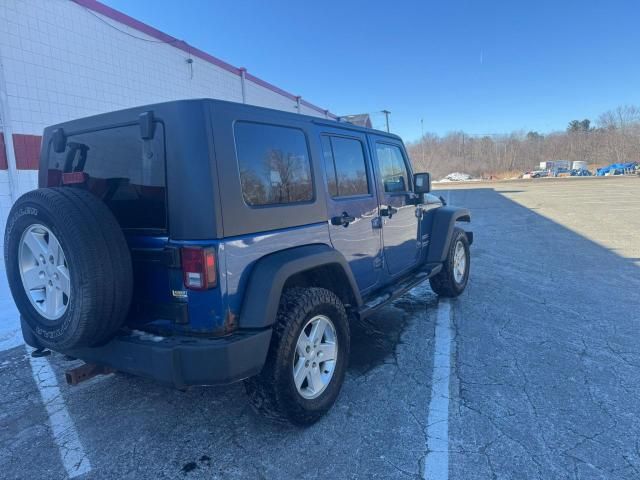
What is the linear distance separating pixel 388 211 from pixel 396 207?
29 cm

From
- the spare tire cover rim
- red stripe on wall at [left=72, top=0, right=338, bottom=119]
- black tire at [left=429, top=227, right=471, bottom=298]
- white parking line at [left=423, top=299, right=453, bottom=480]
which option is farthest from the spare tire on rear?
red stripe on wall at [left=72, top=0, right=338, bottom=119]

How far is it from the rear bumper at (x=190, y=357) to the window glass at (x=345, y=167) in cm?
144

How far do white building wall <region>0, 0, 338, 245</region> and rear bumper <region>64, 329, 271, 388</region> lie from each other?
5648 mm

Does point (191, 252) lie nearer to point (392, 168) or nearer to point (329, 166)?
point (329, 166)

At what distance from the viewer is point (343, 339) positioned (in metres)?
3.09

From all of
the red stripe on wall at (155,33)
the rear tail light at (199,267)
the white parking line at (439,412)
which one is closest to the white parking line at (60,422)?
the rear tail light at (199,267)

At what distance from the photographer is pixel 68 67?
750cm

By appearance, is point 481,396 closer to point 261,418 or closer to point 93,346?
point 261,418

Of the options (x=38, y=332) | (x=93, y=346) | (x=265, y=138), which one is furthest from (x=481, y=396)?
(x=38, y=332)

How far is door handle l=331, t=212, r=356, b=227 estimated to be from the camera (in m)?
3.20

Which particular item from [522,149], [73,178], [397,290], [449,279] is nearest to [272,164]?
[73,178]

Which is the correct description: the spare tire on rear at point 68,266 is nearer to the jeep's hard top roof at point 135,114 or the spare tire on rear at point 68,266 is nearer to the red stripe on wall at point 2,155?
the jeep's hard top roof at point 135,114

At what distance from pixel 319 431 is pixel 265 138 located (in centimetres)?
200

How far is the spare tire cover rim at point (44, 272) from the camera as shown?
2379mm
